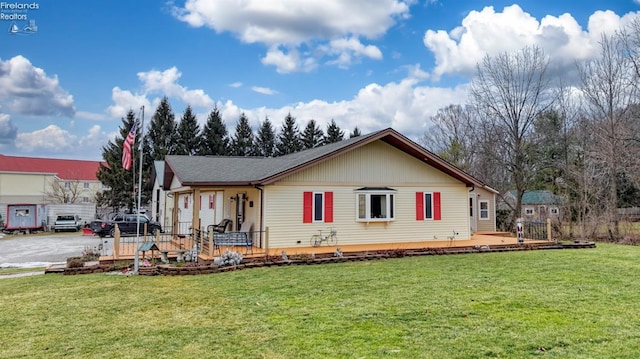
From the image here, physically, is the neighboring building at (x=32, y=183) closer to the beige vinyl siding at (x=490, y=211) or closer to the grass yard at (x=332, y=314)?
the beige vinyl siding at (x=490, y=211)

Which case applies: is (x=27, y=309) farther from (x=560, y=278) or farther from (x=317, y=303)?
(x=560, y=278)

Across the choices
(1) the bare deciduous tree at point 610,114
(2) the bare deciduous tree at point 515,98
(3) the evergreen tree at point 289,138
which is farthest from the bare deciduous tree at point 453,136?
(3) the evergreen tree at point 289,138

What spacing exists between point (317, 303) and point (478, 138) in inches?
1156

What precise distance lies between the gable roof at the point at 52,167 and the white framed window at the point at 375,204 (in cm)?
3587

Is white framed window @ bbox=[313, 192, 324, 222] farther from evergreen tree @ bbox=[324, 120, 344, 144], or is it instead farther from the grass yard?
evergreen tree @ bbox=[324, 120, 344, 144]

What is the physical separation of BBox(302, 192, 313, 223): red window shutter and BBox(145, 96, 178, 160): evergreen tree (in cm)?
2973

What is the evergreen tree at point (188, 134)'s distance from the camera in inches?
1634

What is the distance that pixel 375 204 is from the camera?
1562 cm

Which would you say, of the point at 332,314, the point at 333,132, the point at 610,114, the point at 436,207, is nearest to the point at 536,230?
the point at 610,114

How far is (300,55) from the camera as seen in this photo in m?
21.0

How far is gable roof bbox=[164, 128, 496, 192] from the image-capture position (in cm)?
1409

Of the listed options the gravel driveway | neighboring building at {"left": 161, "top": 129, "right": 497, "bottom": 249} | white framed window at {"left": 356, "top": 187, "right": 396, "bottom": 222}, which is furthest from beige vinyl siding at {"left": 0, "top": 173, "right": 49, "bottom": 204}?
white framed window at {"left": 356, "top": 187, "right": 396, "bottom": 222}

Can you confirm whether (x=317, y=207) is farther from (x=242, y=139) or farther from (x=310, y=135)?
(x=310, y=135)

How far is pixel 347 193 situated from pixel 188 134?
30325 mm
